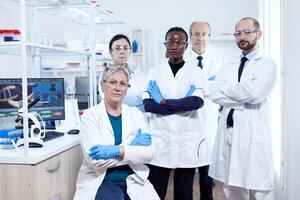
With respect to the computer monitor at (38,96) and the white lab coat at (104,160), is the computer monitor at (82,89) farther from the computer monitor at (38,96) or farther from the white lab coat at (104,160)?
the white lab coat at (104,160)

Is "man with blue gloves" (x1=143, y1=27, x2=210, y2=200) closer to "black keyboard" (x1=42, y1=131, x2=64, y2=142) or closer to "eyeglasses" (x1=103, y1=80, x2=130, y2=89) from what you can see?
"eyeglasses" (x1=103, y1=80, x2=130, y2=89)

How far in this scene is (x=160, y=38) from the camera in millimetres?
5359

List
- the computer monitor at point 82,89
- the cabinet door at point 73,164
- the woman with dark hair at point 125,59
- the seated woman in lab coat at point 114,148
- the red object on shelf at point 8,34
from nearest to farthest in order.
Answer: the seated woman in lab coat at point 114,148, the red object on shelf at point 8,34, the cabinet door at point 73,164, the woman with dark hair at point 125,59, the computer monitor at point 82,89

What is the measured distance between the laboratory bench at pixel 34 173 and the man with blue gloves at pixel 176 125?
0.60 meters

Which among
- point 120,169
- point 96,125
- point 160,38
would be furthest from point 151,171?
point 160,38

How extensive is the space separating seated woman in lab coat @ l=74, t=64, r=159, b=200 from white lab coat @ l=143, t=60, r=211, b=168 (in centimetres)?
23

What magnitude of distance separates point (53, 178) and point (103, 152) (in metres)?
0.35

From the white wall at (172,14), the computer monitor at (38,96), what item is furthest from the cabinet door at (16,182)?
the white wall at (172,14)

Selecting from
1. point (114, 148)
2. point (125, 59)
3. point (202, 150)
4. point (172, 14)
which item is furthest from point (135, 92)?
point (172, 14)

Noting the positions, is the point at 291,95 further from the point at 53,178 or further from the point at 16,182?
the point at 16,182

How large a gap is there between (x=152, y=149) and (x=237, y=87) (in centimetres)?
71

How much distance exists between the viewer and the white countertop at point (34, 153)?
4.91 feet

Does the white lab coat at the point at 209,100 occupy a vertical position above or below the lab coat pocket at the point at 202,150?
above

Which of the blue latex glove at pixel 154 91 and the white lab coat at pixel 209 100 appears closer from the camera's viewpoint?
the blue latex glove at pixel 154 91
